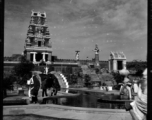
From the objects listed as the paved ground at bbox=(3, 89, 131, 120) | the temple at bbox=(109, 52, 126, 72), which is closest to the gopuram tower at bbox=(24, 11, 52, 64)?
the temple at bbox=(109, 52, 126, 72)

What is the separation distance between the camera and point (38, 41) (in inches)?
1903

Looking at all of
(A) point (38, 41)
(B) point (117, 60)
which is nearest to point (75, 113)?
(B) point (117, 60)

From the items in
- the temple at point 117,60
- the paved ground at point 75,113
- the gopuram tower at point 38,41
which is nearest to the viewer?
the paved ground at point 75,113

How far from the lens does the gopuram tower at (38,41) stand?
152ft

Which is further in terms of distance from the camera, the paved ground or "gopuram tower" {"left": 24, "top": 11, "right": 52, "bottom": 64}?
"gopuram tower" {"left": 24, "top": 11, "right": 52, "bottom": 64}

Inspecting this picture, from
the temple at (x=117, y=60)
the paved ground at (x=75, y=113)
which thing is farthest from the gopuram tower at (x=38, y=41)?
the paved ground at (x=75, y=113)

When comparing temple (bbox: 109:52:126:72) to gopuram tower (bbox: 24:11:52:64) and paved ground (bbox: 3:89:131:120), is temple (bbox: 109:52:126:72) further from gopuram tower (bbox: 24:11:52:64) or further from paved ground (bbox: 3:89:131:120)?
paved ground (bbox: 3:89:131:120)

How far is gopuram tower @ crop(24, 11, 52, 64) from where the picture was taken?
46.4m

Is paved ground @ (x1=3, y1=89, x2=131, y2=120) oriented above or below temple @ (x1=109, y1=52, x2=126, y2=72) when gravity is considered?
below

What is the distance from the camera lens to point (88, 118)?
5402 millimetres

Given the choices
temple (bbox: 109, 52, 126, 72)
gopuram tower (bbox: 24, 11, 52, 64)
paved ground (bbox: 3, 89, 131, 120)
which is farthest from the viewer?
gopuram tower (bbox: 24, 11, 52, 64)

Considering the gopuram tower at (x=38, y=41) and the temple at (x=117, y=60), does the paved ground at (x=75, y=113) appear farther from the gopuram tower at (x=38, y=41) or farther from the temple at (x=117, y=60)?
the gopuram tower at (x=38, y=41)
